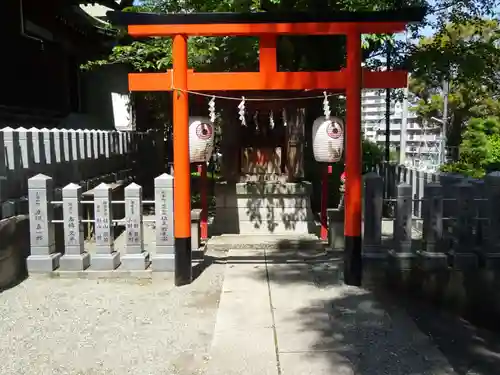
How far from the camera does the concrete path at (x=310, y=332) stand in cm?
431

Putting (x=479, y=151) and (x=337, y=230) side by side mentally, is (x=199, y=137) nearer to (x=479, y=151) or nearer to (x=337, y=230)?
(x=337, y=230)

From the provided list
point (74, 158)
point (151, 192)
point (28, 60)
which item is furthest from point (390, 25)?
point (151, 192)

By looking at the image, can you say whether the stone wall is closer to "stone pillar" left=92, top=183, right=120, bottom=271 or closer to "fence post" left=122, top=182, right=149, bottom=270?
"stone pillar" left=92, top=183, right=120, bottom=271

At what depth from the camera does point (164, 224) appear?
23.3 feet

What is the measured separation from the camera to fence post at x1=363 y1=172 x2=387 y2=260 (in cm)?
724

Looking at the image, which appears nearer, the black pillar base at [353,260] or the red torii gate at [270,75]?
the red torii gate at [270,75]

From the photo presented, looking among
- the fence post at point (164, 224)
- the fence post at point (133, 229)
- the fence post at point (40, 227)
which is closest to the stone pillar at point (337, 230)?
the fence post at point (164, 224)

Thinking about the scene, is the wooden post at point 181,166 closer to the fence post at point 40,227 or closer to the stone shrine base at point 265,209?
the fence post at point 40,227

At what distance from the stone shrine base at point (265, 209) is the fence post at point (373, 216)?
9.45ft

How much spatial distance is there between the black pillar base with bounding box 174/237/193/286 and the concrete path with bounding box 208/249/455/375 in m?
0.55

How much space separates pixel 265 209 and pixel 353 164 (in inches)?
157

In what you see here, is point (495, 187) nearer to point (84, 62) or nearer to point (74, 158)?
point (74, 158)

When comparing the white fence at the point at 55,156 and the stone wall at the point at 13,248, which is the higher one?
the white fence at the point at 55,156

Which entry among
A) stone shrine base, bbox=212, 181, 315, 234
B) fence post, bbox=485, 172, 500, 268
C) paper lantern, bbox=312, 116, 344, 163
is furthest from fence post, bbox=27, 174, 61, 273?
fence post, bbox=485, 172, 500, 268
